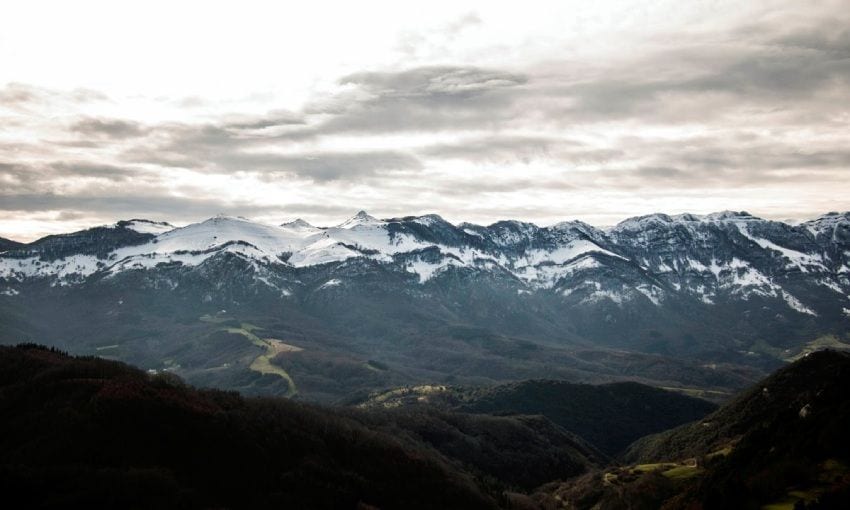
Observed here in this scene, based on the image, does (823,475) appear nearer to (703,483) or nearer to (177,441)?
(703,483)

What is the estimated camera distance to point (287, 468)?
197m

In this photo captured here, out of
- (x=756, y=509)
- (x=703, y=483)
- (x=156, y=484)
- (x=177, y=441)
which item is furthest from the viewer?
(x=177, y=441)

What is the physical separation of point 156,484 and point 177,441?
24662mm

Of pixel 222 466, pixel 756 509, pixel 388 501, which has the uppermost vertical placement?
pixel 756 509

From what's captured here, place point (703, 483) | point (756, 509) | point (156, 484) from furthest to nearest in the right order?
point (156, 484) < point (703, 483) < point (756, 509)

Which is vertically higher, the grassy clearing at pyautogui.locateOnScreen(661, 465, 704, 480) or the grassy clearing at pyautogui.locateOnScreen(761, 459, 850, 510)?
the grassy clearing at pyautogui.locateOnScreen(761, 459, 850, 510)

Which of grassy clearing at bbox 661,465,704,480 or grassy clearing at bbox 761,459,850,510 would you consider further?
grassy clearing at bbox 661,465,704,480

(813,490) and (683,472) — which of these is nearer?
(813,490)

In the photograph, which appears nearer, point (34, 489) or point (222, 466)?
point (34, 489)

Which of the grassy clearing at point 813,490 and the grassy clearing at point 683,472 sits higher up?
the grassy clearing at point 813,490

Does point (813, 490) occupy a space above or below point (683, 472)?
above

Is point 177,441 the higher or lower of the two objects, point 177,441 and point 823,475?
the lower

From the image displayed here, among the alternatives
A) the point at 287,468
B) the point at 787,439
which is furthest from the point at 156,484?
the point at 787,439

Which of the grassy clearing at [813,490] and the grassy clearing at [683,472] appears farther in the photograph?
the grassy clearing at [683,472]
